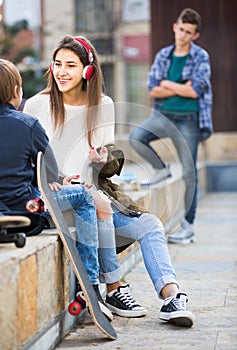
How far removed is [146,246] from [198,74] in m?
2.58

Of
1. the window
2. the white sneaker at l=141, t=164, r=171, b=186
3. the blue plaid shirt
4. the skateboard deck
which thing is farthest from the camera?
the window

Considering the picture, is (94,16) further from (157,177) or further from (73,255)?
(73,255)

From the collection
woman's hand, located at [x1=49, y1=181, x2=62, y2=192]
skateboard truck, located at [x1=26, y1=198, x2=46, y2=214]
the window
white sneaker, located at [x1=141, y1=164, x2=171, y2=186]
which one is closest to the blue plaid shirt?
white sneaker, located at [x1=141, y1=164, x2=171, y2=186]

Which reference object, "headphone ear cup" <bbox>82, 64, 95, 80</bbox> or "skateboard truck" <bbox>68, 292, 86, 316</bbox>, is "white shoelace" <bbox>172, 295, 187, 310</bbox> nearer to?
"skateboard truck" <bbox>68, 292, 86, 316</bbox>

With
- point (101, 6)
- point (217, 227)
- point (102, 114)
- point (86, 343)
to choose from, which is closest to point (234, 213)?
point (217, 227)

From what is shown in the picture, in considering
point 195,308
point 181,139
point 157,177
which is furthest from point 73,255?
point 157,177

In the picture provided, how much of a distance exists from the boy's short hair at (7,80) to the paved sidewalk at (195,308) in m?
1.13

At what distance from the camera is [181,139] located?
677 cm

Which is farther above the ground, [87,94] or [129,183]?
[87,94]

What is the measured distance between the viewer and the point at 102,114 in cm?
464

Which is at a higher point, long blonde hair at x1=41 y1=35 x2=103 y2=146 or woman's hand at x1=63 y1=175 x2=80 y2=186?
long blonde hair at x1=41 y1=35 x2=103 y2=146

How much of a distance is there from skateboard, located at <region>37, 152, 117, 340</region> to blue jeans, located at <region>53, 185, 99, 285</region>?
14 centimetres

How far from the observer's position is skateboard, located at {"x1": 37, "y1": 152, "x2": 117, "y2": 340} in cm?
387

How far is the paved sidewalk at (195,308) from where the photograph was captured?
393 centimetres
